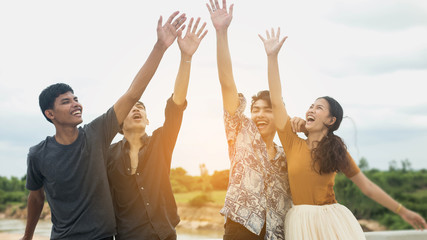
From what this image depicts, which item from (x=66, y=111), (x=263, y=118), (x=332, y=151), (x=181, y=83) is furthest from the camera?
(x=263, y=118)

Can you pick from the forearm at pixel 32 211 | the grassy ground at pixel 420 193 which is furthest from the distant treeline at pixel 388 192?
the forearm at pixel 32 211

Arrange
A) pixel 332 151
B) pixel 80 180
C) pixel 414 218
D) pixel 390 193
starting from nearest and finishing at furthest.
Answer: pixel 80 180
pixel 332 151
pixel 414 218
pixel 390 193

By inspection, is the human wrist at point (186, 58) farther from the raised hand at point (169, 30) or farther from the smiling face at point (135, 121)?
the smiling face at point (135, 121)

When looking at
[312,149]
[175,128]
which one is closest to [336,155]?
[312,149]

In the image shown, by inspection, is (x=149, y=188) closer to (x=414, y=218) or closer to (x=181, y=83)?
(x=181, y=83)

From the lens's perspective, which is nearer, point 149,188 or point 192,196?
point 149,188

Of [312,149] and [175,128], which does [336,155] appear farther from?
[175,128]

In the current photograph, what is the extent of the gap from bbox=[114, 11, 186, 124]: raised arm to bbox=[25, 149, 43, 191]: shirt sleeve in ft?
2.04

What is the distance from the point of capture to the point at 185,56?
2807 millimetres

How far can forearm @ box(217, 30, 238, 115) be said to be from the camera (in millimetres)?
2666

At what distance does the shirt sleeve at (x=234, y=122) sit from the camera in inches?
108

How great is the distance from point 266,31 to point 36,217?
2134mm

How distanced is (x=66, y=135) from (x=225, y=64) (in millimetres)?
1125

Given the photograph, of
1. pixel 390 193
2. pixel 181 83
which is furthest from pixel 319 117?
pixel 390 193
